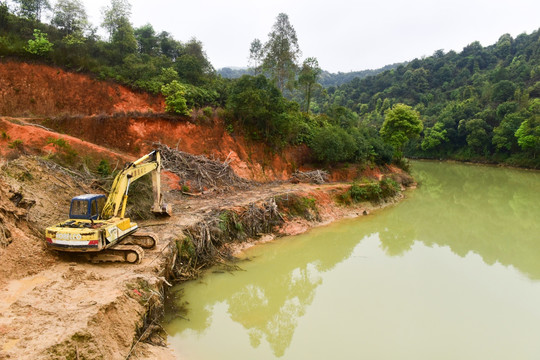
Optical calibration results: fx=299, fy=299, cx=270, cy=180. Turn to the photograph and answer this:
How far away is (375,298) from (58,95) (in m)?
20.8

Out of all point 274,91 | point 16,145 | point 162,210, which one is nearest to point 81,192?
point 162,210

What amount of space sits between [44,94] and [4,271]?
15.5m

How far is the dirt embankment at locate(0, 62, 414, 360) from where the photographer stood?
5.55m

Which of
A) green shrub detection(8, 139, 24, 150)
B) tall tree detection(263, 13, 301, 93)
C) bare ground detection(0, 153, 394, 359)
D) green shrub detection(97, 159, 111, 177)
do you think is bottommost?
bare ground detection(0, 153, 394, 359)

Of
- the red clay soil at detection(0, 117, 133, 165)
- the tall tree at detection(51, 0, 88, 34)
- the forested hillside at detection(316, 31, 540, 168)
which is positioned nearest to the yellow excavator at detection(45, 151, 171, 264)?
→ the red clay soil at detection(0, 117, 133, 165)

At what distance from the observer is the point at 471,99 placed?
172 feet

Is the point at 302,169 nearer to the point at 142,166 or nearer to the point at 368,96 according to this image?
the point at 142,166

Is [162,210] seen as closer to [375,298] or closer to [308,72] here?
[375,298]

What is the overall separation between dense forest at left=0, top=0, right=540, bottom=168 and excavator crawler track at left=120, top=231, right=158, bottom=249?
12.8m

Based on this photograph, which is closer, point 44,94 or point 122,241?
point 122,241

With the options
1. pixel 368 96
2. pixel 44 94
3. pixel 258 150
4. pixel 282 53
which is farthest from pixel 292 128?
pixel 368 96

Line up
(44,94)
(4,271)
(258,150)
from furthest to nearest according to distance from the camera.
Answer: (258,150) → (44,94) → (4,271)

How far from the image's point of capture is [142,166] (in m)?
9.87

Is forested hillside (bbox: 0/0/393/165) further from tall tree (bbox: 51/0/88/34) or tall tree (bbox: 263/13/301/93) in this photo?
tall tree (bbox: 263/13/301/93)
